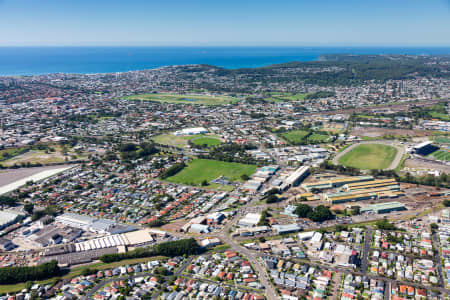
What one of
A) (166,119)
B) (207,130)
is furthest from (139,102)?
(207,130)

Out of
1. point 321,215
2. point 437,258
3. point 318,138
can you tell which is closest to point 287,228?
point 321,215

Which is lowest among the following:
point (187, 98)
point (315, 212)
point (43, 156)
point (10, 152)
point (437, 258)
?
point (437, 258)

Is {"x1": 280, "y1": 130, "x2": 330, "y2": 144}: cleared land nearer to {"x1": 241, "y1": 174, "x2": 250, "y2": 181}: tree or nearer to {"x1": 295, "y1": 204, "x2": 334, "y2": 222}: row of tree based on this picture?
{"x1": 241, "y1": 174, "x2": 250, "y2": 181}: tree

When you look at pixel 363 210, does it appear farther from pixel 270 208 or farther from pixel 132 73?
pixel 132 73

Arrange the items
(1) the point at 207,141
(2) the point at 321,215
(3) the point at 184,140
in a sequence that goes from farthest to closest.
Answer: (3) the point at 184,140, (1) the point at 207,141, (2) the point at 321,215

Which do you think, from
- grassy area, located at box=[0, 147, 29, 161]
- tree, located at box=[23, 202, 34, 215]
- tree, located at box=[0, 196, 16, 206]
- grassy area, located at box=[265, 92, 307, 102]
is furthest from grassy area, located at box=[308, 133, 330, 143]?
grassy area, located at box=[0, 147, 29, 161]

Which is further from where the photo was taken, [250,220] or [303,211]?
[303,211]

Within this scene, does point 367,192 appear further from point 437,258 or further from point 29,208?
point 29,208
